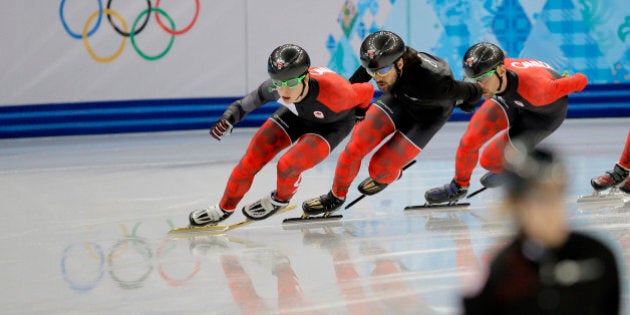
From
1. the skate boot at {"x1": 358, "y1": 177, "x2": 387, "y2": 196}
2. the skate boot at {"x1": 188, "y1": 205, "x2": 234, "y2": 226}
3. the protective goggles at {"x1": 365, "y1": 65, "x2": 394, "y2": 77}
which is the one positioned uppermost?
the protective goggles at {"x1": 365, "y1": 65, "x2": 394, "y2": 77}

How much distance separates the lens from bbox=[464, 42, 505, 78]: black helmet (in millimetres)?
6473

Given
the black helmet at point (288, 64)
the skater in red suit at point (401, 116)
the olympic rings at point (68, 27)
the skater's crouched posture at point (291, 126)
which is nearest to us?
the black helmet at point (288, 64)

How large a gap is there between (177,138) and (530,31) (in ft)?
15.9

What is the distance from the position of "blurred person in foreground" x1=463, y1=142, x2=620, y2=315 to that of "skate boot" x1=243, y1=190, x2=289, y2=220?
15.2 ft

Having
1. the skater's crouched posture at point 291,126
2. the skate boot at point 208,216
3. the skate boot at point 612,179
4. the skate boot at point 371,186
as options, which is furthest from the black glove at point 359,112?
the skate boot at point 612,179

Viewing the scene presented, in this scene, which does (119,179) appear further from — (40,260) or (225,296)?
(225,296)

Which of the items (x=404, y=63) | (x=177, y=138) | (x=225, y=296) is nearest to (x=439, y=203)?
(x=404, y=63)

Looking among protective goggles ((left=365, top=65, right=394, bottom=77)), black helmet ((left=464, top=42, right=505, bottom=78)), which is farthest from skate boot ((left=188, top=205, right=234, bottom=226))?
black helmet ((left=464, top=42, right=505, bottom=78))

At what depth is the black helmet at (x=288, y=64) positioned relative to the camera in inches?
237

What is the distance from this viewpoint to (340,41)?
12.4 metres

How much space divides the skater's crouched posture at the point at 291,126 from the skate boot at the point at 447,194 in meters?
0.98

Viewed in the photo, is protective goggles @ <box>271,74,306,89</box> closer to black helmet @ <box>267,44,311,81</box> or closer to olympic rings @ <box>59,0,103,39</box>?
black helmet @ <box>267,44,311,81</box>

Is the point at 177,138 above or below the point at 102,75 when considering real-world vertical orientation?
below

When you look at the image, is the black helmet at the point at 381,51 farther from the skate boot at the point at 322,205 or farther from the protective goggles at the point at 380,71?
the skate boot at the point at 322,205
